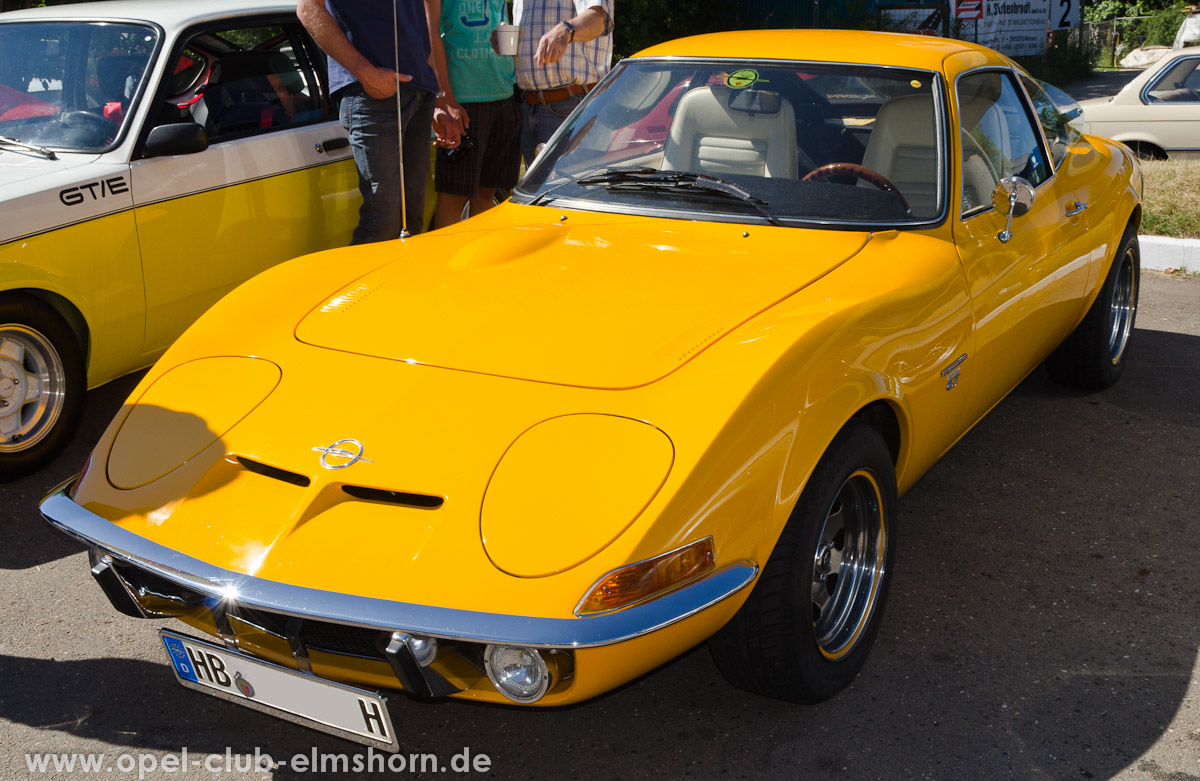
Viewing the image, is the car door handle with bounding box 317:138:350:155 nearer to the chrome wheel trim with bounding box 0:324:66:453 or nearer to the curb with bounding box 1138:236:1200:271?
the chrome wheel trim with bounding box 0:324:66:453

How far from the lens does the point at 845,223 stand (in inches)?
123

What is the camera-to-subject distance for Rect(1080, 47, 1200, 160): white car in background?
994cm

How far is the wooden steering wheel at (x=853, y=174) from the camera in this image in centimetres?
328

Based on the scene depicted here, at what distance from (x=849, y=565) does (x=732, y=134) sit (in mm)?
1527

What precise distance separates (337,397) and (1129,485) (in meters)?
2.98

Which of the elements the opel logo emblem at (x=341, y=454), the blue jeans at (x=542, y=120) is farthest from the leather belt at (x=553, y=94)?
the opel logo emblem at (x=341, y=454)

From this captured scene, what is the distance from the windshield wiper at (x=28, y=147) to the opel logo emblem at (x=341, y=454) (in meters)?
2.67

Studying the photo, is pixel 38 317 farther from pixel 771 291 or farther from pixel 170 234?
pixel 771 291

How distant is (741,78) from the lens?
3.58m

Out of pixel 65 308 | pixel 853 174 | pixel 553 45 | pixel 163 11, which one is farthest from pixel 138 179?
pixel 853 174

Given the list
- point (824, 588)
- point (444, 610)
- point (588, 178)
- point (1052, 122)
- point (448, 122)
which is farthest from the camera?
point (448, 122)

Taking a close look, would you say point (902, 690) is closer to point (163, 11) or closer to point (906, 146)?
point (906, 146)

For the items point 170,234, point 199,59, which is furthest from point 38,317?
point 199,59

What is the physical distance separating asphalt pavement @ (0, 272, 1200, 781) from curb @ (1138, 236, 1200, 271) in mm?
3593
